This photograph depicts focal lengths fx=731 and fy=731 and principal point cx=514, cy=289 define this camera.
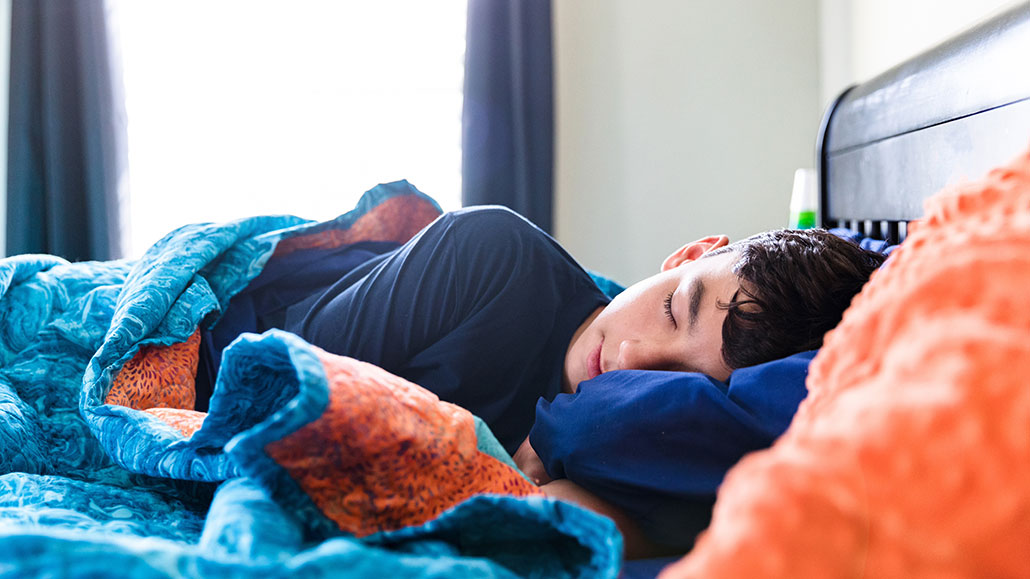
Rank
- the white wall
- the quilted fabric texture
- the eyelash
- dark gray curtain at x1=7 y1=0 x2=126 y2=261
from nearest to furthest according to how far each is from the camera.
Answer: the quilted fabric texture → the eyelash → dark gray curtain at x1=7 y1=0 x2=126 y2=261 → the white wall

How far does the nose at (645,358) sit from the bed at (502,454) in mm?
225

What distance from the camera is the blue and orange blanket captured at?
0.35m

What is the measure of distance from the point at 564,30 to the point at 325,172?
1.09m

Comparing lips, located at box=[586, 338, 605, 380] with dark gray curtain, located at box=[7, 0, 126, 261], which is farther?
dark gray curtain, located at box=[7, 0, 126, 261]

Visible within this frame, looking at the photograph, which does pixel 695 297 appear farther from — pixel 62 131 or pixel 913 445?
pixel 62 131

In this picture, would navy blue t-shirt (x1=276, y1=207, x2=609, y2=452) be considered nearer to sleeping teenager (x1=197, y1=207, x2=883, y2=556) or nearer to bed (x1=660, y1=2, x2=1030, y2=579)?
sleeping teenager (x1=197, y1=207, x2=883, y2=556)

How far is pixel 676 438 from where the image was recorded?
0.61 m

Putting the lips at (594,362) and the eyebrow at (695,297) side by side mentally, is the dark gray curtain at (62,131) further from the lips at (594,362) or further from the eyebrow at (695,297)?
the eyebrow at (695,297)

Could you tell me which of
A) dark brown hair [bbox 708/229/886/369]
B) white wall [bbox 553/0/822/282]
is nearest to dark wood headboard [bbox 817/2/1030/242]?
dark brown hair [bbox 708/229/886/369]

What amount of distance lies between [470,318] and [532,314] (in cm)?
9

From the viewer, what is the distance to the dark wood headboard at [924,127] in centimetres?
87

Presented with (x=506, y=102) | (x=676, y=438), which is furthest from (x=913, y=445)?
(x=506, y=102)

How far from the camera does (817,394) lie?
402 millimetres

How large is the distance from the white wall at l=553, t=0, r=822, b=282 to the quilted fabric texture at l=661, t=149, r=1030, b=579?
2575 millimetres
